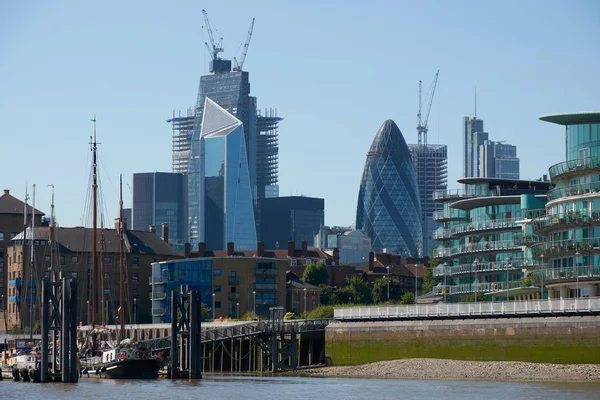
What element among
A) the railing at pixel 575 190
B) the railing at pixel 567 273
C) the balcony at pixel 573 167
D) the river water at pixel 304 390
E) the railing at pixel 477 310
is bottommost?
the river water at pixel 304 390

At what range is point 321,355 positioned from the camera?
120 m

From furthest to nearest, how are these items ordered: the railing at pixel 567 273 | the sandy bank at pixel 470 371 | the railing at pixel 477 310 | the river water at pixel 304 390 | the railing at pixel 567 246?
the railing at pixel 567 246
the railing at pixel 567 273
the railing at pixel 477 310
the sandy bank at pixel 470 371
the river water at pixel 304 390

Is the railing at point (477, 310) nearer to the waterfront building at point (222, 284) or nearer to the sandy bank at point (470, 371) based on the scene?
the sandy bank at point (470, 371)

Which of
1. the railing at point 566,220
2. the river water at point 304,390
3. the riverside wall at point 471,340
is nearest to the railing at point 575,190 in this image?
the railing at point 566,220

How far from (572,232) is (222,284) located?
8632 centimetres

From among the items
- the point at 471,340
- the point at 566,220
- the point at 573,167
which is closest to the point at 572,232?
the point at 566,220

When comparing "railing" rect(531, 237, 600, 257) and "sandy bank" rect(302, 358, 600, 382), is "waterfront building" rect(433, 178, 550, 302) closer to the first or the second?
"railing" rect(531, 237, 600, 257)

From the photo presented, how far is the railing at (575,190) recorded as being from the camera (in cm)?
11049

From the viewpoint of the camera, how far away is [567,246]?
365 feet

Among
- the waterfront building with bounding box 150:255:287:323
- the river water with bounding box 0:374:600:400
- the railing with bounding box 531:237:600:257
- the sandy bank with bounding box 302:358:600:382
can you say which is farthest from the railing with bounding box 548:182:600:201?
the waterfront building with bounding box 150:255:287:323

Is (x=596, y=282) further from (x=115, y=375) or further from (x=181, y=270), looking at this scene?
(x=181, y=270)

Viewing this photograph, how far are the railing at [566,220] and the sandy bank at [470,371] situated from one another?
1539 cm

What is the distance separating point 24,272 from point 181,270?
19832 mm

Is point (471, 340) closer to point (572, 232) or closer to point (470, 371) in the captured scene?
point (470, 371)
